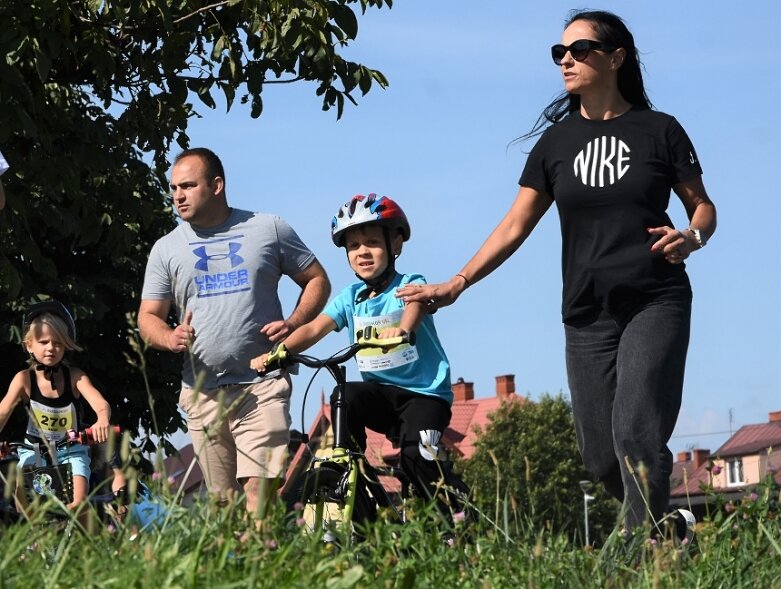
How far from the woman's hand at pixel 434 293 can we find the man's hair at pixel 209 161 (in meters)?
1.72

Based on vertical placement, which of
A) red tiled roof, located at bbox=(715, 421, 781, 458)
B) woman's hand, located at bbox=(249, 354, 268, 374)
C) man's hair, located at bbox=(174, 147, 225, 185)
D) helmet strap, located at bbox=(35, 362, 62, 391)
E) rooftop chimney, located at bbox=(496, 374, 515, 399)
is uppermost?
rooftop chimney, located at bbox=(496, 374, 515, 399)

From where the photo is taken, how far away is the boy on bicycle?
7.04m

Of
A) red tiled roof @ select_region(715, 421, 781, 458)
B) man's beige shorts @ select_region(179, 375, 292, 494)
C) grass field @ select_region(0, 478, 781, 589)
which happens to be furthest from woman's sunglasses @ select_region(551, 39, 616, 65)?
red tiled roof @ select_region(715, 421, 781, 458)

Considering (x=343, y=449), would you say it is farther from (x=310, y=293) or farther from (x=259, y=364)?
(x=310, y=293)

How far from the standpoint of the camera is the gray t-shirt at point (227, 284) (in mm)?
7301

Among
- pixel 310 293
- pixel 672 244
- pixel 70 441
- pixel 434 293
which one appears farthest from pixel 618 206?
pixel 70 441

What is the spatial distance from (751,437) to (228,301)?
92031 mm

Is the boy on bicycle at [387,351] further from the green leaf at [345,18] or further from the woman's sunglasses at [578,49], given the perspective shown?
the green leaf at [345,18]

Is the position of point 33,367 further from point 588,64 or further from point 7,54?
point 588,64

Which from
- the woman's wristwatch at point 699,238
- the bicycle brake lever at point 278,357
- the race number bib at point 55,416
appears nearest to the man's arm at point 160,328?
the bicycle brake lever at point 278,357

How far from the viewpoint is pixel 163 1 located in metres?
10.8

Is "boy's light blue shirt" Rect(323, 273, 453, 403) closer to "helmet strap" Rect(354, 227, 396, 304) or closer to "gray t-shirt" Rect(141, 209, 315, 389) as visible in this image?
"helmet strap" Rect(354, 227, 396, 304)

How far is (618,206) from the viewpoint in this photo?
596 cm

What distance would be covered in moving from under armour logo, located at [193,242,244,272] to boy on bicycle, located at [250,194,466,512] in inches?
18.6
